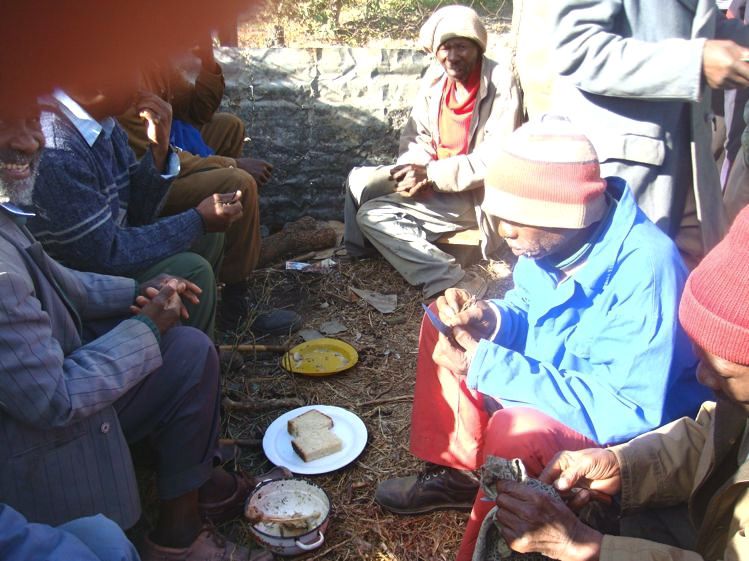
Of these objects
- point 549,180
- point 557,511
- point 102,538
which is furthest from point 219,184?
point 557,511

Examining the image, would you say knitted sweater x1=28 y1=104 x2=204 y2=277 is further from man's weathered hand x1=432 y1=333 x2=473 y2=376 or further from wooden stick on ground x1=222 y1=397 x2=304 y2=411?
man's weathered hand x1=432 y1=333 x2=473 y2=376

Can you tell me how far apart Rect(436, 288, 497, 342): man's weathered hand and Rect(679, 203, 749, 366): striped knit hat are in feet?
2.62

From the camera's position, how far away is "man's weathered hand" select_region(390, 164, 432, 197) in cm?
441

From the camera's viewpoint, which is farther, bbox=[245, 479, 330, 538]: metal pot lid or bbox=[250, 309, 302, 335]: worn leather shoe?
bbox=[250, 309, 302, 335]: worn leather shoe

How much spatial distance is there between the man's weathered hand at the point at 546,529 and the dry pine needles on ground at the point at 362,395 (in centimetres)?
82

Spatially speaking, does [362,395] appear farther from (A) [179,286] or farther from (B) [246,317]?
(A) [179,286]

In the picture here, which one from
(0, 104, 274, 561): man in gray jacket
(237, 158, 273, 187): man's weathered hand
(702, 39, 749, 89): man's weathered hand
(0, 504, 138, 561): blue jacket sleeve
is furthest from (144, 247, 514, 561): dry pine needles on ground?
(702, 39, 749, 89): man's weathered hand

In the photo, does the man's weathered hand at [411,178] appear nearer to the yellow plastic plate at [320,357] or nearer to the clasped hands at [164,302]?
the yellow plastic plate at [320,357]

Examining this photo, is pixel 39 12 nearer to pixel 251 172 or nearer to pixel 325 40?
pixel 251 172

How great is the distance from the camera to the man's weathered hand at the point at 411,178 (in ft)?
14.5

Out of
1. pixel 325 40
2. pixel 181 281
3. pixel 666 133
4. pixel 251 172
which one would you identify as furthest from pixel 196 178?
pixel 325 40

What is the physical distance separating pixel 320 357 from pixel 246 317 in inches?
22.3

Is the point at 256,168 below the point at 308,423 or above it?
above

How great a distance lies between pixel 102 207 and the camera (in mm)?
2430
